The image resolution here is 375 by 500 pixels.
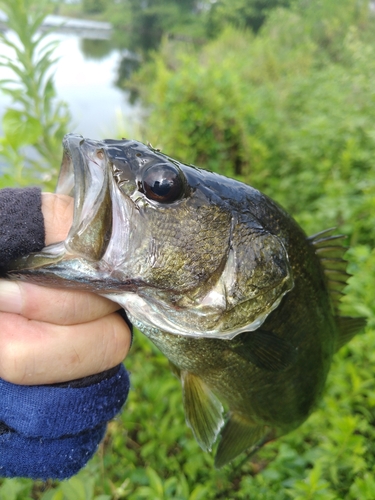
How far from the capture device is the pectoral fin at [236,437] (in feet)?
4.49

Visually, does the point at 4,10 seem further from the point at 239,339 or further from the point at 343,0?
the point at 343,0

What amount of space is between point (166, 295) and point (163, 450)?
1383 mm

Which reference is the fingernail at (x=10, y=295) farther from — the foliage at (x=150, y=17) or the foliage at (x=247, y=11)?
the foliage at (x=150, y=17)

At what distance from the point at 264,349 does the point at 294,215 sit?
8.83ft

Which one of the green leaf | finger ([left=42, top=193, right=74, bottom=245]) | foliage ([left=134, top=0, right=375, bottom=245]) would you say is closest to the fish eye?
finger ([left=42, top=193, right=74, bottom=245])

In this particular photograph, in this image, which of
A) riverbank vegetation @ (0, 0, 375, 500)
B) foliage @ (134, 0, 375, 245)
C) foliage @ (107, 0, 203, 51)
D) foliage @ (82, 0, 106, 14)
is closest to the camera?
riverbank vegetation @ (0, 0, 375, 500)

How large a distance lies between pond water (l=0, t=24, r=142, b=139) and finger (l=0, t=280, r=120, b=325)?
226 centimetres

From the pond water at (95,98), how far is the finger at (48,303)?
2.26m

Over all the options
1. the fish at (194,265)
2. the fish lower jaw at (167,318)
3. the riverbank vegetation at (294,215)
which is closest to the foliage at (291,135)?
the riverbank vegetation at (294,215)

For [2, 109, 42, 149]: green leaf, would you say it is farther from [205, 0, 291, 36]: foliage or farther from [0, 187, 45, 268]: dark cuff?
[205, 0, 291, 36]: foliage

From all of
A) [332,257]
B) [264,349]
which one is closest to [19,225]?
[264,349]

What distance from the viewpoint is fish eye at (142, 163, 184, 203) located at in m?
0.84

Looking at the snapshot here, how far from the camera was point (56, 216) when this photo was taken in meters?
0.88

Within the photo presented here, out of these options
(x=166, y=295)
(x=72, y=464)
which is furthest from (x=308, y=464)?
(x=166, y=295)
